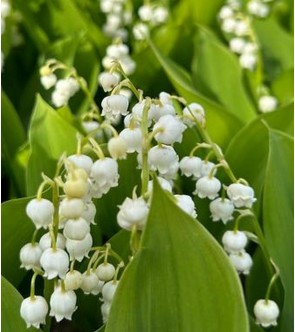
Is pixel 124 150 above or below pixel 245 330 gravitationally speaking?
above

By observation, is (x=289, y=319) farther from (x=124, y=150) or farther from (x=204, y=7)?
(x=204, y=7)

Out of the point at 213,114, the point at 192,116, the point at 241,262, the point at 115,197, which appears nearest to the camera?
the point at 192,116

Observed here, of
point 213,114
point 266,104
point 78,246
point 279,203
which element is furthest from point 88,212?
point 266,104

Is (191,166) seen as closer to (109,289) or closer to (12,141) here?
(109,289)

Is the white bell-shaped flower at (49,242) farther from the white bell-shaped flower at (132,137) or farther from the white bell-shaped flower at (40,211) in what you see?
the white bell-shaped flower at (132,137)

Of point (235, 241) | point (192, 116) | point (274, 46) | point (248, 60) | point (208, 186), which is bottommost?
point (274, 46)

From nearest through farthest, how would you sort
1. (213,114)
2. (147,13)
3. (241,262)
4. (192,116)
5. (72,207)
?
(72,207) → (192,116) → (241,262) → (213,114) → (147,13)

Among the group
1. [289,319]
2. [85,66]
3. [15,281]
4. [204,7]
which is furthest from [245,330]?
[204,7]
